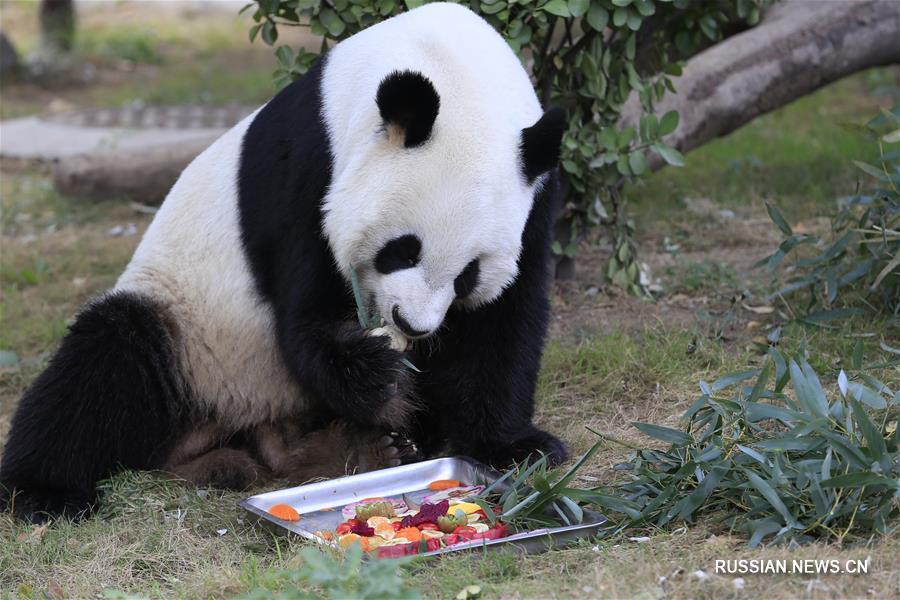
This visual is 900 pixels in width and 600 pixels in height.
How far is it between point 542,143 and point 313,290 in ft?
2.70

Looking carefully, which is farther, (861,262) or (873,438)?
(861,262)

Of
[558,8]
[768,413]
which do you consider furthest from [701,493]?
[558,8]

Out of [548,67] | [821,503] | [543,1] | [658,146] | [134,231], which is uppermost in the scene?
Answer: [543,1]

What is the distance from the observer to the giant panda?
3113 millimetres

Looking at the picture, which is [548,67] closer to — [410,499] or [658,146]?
[658,146]

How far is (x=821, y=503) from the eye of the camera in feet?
8.98

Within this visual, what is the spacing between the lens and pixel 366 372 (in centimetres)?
336

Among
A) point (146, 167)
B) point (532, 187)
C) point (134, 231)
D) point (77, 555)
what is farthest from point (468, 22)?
point (146, 167)

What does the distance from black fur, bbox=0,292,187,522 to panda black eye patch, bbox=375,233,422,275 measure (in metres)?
0.99

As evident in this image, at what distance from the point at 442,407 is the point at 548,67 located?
171cm

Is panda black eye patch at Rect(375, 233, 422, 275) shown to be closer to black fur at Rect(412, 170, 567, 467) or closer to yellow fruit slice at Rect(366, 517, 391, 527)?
black fur at Rect(412, 170, 567, 467)

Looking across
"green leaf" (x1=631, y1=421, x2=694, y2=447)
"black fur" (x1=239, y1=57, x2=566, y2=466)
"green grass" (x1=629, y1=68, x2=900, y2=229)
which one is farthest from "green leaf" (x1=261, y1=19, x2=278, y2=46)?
"green leaf" (x1=631, y1=421, x2=694, y2=447)

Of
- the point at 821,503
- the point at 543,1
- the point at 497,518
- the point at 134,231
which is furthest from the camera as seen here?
the point at 134,231

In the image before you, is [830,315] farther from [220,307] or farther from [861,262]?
[220,307]
